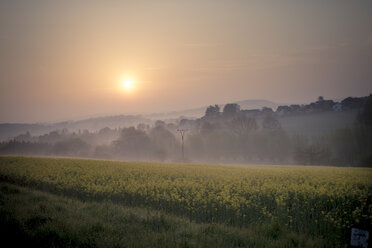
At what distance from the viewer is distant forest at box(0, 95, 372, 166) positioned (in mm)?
58719

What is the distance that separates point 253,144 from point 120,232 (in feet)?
221

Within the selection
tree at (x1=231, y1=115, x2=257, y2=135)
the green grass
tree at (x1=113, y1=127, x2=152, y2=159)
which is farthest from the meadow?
tree at (x1=113, y1=127, x2=152, y2=159)

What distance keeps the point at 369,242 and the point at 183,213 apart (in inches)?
295

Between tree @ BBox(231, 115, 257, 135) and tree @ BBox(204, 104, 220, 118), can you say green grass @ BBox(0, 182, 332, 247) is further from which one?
tree @ BBox(204, 104, 220, 118)

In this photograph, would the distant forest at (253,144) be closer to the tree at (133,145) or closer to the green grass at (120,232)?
the tree at (133,145)

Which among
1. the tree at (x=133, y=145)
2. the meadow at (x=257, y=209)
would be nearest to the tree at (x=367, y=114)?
the meadow at (x=257, y=209)

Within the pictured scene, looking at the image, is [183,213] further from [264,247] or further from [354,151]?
[354,151]

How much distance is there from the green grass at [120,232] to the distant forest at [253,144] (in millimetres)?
52838

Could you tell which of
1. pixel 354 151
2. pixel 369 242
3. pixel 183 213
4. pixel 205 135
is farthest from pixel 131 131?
pixel 369 242

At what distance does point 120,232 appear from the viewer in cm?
801

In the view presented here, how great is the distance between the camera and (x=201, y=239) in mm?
7609

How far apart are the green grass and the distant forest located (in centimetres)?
5284

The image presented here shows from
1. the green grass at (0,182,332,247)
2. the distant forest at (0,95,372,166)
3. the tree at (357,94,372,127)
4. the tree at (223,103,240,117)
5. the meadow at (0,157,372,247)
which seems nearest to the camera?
the green grass at (0,182,332,247)

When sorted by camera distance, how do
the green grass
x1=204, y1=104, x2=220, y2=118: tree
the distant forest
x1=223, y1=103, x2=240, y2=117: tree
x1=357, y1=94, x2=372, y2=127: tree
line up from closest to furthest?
the green grass, x1=357, y1=94, x2=372, y2=127: tree, the distant forest, x1=223, y1=103, x2=240, y2=117: tree, x1=204, y1=104, x2=220, y2=118: tree
